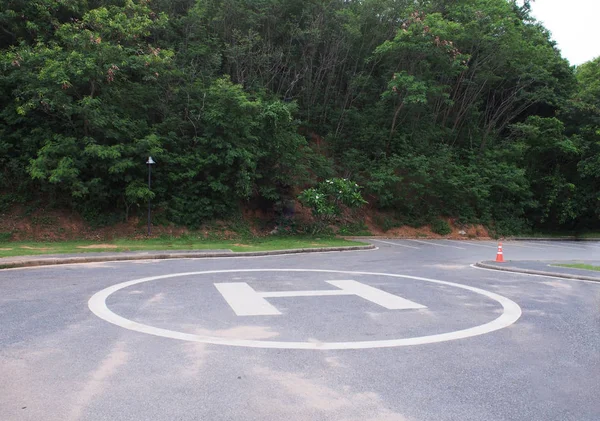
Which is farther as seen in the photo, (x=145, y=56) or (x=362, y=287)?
(x=145, y=56)

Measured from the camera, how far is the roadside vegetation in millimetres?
19750

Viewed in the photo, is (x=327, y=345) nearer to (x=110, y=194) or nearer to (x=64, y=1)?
(x=110, y=194)

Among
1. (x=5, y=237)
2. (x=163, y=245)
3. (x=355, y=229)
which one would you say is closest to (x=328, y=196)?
(x=355, y=229)

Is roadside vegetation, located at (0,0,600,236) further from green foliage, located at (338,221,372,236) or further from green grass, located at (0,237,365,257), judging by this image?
green grass, located at (0,237,365,257)

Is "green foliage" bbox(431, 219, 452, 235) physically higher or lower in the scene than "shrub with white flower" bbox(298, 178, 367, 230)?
lower

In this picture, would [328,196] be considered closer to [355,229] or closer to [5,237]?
[355,229]

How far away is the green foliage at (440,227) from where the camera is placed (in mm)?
28828

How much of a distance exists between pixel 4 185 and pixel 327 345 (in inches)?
816

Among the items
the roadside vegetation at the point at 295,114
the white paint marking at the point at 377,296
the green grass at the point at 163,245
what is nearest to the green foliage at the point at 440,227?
the roadside vegetation at the point at 295,114

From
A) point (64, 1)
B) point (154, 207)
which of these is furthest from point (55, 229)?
point (64, 1)

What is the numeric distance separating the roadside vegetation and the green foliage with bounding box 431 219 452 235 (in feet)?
0.68

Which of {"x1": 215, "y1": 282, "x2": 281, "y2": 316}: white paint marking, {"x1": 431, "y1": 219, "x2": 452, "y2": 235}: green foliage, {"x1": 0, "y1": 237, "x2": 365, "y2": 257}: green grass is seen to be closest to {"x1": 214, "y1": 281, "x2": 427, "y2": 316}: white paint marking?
{"x1": 215, "y1": 282, "x2": 281, "y2": 316}: white paint marking

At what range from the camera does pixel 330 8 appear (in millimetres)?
29547

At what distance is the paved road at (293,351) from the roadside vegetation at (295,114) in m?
11.8
